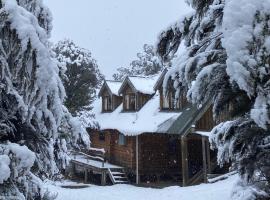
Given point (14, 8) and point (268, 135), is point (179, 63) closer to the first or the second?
point (268, 135)

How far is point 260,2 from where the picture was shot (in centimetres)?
372

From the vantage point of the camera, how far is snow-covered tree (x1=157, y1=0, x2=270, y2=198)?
369cm

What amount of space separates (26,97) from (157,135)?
67.5 feet

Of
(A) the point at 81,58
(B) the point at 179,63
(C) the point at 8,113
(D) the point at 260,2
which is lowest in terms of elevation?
(C) the point at 8,113

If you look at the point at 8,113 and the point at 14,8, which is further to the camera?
the point at 8,113

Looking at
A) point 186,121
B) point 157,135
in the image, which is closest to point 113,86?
point 157,135

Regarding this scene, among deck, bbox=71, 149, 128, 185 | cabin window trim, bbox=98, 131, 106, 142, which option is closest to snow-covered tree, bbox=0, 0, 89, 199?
deck, bbox=71, 149, 128, 185

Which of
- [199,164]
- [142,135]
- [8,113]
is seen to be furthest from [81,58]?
[8,113]

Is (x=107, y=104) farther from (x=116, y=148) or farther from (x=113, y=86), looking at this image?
Answer: (x=116, y=148)

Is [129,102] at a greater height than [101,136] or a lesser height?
greater

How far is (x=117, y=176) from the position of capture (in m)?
25.1

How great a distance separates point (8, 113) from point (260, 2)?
13.0 ft

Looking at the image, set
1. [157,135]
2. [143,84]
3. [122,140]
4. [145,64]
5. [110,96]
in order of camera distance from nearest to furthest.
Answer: [157,135] < [122,140] < [143,84] < [110,96] < [145,64]

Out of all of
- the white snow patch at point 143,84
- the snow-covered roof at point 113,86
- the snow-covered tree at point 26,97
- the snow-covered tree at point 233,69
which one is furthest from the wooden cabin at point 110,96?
A: the snow-covered tree at point 233,69
